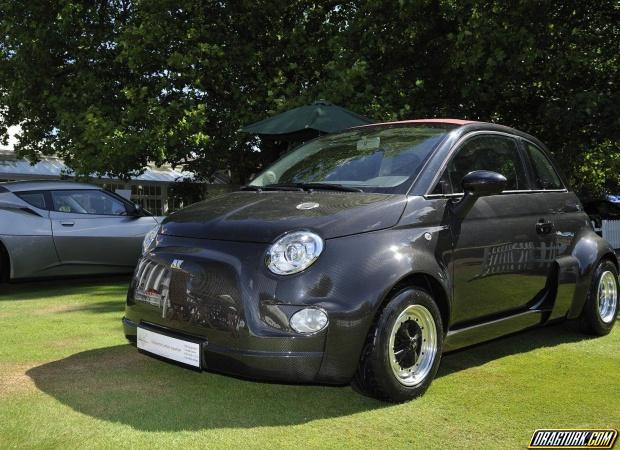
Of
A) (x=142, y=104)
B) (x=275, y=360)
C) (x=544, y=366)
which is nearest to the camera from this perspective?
(x=275, y=360)

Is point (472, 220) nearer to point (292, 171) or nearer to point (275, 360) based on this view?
point (292, 171)

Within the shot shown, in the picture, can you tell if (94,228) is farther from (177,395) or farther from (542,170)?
(542,170)

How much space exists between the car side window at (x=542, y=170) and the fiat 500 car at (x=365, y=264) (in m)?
0.13

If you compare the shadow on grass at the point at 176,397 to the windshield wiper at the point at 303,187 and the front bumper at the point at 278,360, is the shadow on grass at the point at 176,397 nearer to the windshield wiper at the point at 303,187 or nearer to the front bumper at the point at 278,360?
the front bumper at the point at 278,360

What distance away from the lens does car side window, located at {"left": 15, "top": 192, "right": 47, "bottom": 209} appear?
8.05 metres

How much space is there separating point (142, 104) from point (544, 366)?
10.6 meters

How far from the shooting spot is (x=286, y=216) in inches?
141

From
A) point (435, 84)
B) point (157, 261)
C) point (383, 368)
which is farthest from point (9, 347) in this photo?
point (435, 84)

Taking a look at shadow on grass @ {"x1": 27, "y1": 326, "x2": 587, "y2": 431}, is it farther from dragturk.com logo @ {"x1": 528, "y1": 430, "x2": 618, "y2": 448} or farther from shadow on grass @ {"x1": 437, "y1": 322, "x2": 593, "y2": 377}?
dragturk.com logo @ {"x1": 528, "y1": 430, "x2": 618, "y2": 448}

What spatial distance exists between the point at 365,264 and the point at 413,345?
68cm

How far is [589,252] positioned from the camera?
517cm

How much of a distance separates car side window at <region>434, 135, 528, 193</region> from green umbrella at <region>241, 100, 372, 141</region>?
4368 millimetres

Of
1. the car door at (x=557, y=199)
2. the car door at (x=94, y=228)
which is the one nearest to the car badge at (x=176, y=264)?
the car door at (x=557, y=199)

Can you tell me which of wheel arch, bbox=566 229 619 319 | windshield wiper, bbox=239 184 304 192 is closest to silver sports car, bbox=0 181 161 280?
windshield wiper, bbox=239 184 304 192
